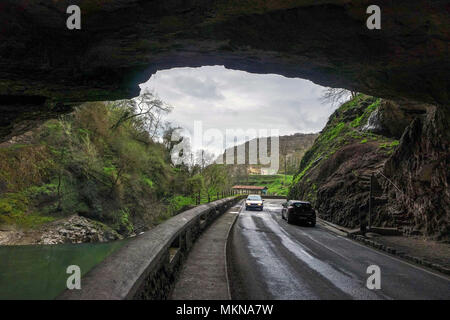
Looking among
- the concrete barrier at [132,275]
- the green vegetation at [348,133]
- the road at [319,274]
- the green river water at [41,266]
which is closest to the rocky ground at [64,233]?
the green river water at [41,266]

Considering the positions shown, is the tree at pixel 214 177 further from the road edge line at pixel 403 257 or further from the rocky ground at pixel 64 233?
the road edge line at pixel 403 257

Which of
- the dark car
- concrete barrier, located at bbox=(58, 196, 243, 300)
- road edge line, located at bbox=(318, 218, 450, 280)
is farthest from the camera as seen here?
the dark car

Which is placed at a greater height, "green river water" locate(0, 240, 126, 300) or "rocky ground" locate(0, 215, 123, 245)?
"green river water" locate(0, 240, 126, 300)

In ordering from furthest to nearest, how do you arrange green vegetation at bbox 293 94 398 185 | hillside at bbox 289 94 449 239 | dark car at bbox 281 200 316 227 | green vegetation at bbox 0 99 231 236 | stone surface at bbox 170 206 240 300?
1. green vegetation at bbox 293 94 398 185
2. dark car at bbox 281 200 316 227
3. green vegetation at bbox 0 99 231 236
4. hillside at bbox 289 94 449 239
5. stone surface at bbox 170 206 240 300

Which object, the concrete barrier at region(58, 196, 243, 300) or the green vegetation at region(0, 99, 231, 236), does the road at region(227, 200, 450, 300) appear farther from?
the green vegetation at region(0, 99, 231, 236)

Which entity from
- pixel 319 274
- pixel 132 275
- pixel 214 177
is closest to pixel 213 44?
pixel 132 275

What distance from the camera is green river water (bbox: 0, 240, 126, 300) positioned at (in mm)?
6160

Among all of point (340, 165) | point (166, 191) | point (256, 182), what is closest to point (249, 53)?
point (340, 165)

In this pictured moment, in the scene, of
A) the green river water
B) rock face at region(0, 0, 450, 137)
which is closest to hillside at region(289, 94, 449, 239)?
rock face at region(0, 0, 450, 137)

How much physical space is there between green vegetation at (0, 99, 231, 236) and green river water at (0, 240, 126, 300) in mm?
6862

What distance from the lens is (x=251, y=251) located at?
33.9 feet
